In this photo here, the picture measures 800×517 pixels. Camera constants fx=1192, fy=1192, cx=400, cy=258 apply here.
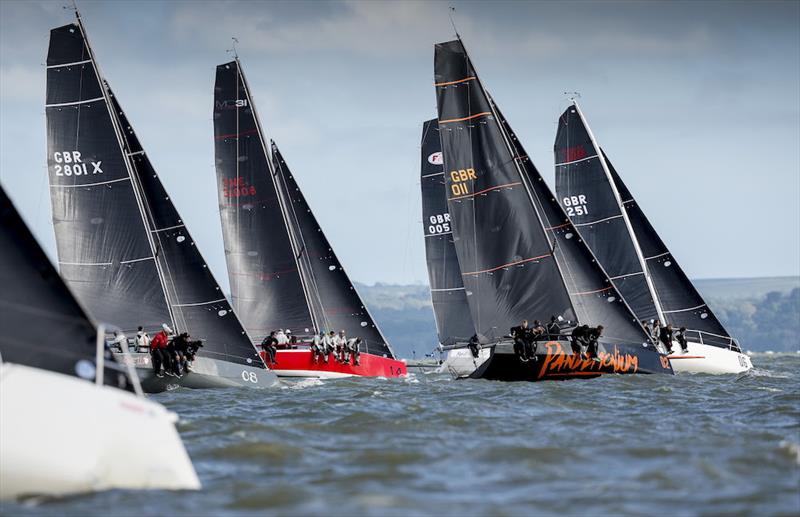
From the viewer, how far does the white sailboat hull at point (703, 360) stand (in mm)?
37094

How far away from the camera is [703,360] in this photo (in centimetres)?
3744

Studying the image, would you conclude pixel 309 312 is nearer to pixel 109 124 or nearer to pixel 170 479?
pixel 109 124

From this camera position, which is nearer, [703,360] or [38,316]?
[38,316]

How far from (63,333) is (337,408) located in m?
8.77

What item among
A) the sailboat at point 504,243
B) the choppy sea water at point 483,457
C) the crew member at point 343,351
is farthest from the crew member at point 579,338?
the crew member at point 343,351

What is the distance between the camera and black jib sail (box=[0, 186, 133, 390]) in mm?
12156

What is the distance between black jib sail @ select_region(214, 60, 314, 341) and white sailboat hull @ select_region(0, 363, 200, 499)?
2795cm

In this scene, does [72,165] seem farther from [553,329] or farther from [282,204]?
[553,329]

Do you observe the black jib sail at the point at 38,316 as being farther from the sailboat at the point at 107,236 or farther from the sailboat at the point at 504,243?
the sailboat at the point at 504,243

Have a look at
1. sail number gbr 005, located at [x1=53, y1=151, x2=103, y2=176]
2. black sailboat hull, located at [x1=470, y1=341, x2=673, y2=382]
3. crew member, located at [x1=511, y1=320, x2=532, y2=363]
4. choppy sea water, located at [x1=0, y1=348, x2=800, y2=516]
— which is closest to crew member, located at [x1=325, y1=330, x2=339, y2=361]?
black sailboat hull, located at [x1=470, y1=341, x2=673, y2=382]

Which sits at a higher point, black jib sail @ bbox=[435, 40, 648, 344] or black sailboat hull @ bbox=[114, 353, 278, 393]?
black jib sail @ bbox=[435, 40, 648, 344]

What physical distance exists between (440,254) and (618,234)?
329 inches

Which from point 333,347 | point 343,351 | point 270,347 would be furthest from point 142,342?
point 343,351

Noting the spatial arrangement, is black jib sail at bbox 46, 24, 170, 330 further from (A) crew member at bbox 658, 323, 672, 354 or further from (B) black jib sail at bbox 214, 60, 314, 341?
(A) crew member at bbox 658, 323, 672, 354
